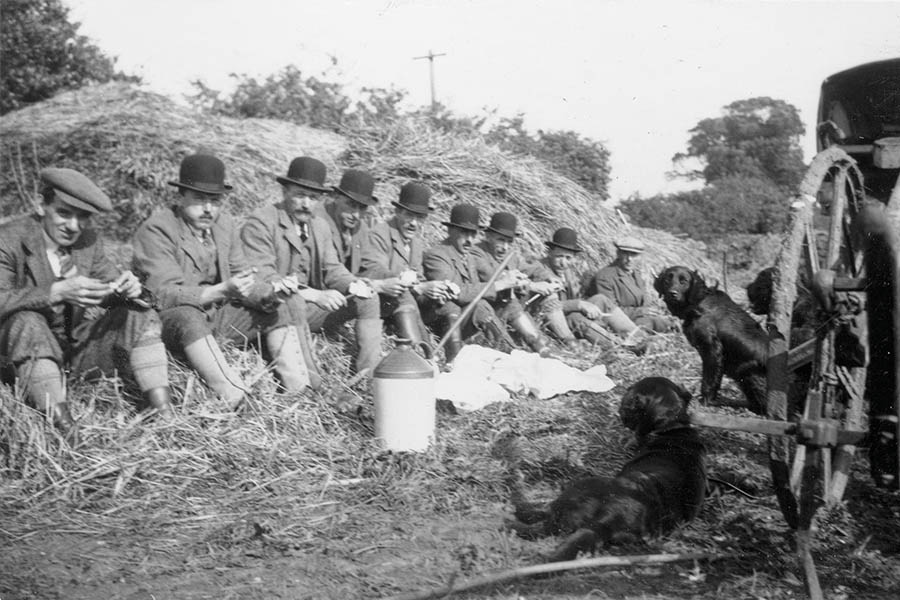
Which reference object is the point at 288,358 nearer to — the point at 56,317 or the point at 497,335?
the point at 56,317

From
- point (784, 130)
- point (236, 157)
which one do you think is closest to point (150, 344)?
point (236, 157)

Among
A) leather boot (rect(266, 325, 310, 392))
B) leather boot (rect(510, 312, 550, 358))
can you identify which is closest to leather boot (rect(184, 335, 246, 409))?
leather boot (rect(266, 325, 310, 392))

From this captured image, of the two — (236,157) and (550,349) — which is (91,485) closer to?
(550,349)

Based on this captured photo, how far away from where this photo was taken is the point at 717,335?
249 inches

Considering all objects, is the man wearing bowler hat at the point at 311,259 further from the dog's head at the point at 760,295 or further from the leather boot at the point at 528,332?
the dog's head at the point at 760,295

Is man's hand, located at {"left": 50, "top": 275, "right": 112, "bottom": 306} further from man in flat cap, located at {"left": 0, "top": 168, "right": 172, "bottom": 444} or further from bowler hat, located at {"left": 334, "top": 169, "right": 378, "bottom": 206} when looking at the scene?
bowler hat, located at {"left": 334, "top": 169, "right": 378, "bottom": 206}

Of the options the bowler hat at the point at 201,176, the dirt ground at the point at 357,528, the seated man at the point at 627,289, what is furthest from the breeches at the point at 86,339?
the seated man at the point at 627,289

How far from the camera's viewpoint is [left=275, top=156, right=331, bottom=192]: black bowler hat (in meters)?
6.48

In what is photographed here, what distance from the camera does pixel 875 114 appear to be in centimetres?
556

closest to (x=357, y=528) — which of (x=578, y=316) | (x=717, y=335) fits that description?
(x=717, y=335)

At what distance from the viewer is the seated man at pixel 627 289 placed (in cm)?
1027

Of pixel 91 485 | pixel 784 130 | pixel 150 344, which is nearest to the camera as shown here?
pixel 91 485

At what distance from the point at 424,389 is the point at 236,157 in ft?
20.2

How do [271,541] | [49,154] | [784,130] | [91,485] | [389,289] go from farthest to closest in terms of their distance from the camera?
[784,130] → [49,154] → [389,289] → [91,485] → [271,541]
